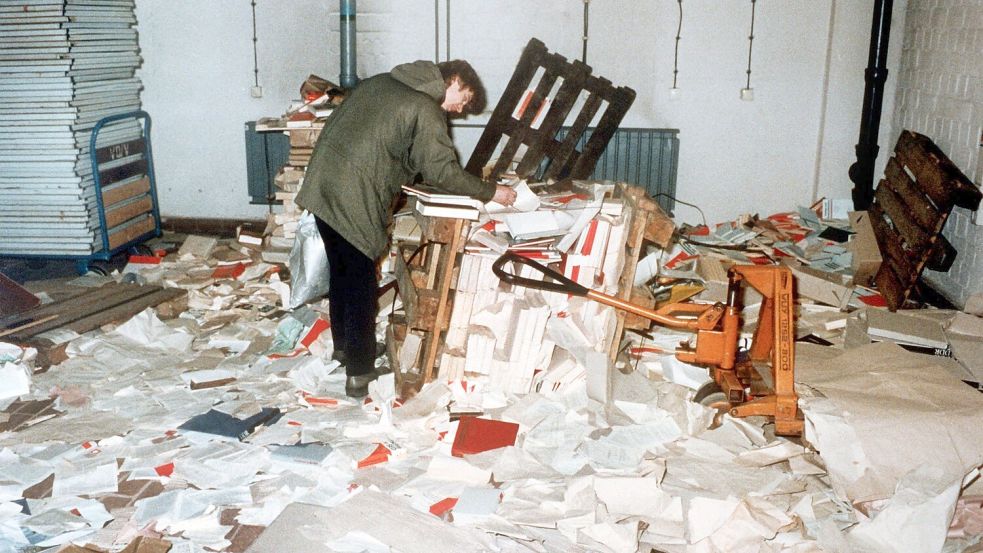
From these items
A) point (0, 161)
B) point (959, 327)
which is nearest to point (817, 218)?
point (959, 327)

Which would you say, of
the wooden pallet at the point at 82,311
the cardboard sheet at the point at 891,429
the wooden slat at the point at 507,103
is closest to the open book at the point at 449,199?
the cardboard sheet at the point at 891,429

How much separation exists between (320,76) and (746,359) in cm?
456

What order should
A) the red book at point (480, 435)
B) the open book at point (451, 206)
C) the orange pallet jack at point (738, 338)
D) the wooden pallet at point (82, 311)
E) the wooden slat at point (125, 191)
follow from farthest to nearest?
the wooden slat at point (125, 191) < the wooden pallet at point (82, 311) < the open book at point (451, 206) < the red book at point (480, 435) < the orange pallet jack at point (738, 338)

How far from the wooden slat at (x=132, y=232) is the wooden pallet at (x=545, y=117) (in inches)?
108

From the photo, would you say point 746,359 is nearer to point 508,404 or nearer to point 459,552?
point 508,404

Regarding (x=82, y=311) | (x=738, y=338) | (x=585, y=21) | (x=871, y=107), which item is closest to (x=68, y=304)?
(x=82, y=311)

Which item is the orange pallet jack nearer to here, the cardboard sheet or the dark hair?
the cardboard sheet

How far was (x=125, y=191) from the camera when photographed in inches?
257

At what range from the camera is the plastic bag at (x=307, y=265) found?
4676 mm

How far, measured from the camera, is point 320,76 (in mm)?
7102

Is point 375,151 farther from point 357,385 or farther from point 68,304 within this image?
point 68,304

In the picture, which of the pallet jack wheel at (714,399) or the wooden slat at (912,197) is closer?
the pallet jack wheel at (714,399)

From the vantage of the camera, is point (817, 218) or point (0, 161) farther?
point (817, 218)

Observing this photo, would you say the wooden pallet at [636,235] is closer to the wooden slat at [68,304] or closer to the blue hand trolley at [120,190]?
the wooden slat at [68,304]
